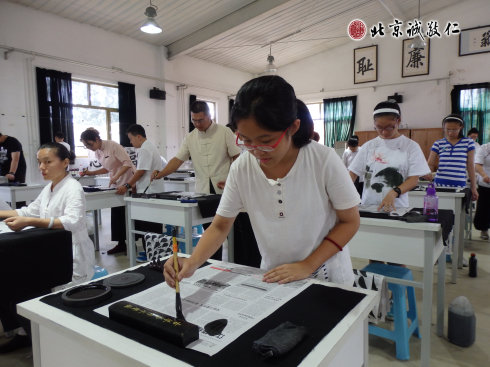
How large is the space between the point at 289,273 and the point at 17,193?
3716 millimetres

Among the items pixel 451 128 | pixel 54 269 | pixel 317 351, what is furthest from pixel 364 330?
pixel 451 128

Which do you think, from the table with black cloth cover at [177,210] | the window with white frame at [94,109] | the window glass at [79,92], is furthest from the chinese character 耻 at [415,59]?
the table with black cloth cover at [177,210]

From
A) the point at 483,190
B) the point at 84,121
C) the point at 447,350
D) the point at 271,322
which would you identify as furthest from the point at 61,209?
the point at 84,121

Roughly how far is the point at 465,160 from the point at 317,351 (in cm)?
321

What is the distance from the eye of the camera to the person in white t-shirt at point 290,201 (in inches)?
34.3

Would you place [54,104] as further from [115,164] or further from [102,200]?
[102,200]

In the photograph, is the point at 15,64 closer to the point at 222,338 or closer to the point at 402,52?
the point at 222,338

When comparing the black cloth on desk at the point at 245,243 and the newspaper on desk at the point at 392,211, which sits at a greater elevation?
the newspaper on desk at the point at 392,211

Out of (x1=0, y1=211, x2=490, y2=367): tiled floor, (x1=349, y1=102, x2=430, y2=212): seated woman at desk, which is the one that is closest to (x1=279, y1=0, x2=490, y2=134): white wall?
(x1=0, y1=211, x2=490, y2=367): tiled floor

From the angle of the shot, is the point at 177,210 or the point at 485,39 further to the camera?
the point at 485,39

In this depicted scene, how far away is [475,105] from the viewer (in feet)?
24.7

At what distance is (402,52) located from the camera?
838cm

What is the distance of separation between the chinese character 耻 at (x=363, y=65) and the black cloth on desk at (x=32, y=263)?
8.71m

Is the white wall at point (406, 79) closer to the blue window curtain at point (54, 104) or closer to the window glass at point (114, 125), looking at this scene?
the window glass at point (114, 125)
